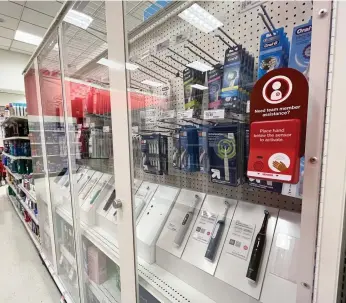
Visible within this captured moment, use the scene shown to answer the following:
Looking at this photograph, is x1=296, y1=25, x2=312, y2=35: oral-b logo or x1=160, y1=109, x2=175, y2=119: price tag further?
x1=160, y1=109, x2=175, y2=119: price tag

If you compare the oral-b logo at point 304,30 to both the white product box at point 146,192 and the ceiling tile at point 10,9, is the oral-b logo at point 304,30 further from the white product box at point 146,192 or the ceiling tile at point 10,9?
the ceiling tile at point 10,9

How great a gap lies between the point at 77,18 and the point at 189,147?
134cm

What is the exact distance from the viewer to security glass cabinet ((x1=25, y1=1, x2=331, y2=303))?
66cm

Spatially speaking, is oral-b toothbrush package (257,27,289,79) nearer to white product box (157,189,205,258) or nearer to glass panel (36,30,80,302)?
white product box (157,189,205,258)

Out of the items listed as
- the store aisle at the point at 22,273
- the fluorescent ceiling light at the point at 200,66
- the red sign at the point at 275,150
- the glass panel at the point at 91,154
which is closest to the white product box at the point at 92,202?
the glass panel at the point at 91,154

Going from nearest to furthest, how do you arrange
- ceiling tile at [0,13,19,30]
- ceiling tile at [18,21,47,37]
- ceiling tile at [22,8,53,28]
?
ceiling tile at [22,8,53,28], ceiling tile at [0,13,19,30], ceiling tile at [18,21,47,37]

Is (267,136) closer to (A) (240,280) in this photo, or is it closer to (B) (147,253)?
(A) (240,280)

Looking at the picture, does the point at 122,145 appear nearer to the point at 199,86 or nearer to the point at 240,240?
the point at 199,86

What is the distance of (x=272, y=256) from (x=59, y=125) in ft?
6.54

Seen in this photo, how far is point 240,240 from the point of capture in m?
0.83

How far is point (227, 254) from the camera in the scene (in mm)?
835

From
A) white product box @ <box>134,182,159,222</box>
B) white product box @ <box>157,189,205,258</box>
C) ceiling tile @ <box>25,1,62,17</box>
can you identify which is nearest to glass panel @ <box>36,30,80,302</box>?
white product box @ <box>134,182,159,222</box>

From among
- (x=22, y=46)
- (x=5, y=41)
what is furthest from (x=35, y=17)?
(x=22, y=46)

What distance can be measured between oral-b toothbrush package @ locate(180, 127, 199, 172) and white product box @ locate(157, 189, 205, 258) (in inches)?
7.1
